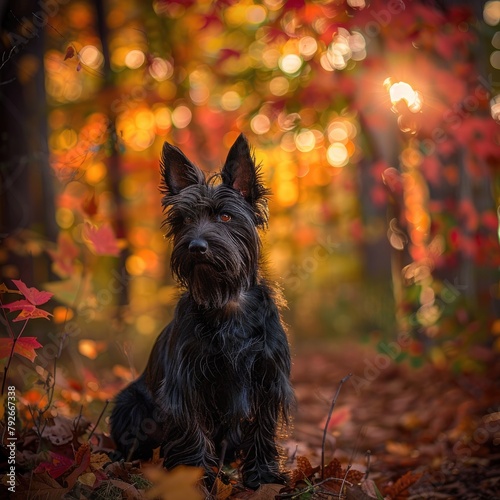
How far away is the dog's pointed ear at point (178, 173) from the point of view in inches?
133

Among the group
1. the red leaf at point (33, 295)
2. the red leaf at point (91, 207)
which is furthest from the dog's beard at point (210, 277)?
the red leaf at point (91, 207)

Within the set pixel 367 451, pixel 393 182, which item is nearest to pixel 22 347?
pixel 367 451

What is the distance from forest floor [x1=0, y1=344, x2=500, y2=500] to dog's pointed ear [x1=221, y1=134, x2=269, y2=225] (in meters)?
1.57

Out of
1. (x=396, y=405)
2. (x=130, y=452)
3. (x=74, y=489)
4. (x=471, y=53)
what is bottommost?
(x=74, y=489)

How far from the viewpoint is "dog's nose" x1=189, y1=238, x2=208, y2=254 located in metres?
3.03

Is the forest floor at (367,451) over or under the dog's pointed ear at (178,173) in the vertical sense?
under

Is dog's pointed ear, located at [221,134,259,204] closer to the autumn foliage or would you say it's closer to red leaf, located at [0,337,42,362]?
the autumn foliage

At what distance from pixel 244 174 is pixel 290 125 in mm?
3990

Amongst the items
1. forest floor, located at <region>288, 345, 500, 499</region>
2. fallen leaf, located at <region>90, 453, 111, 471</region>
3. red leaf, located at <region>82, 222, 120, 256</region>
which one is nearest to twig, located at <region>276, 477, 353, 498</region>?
forest floor, located at <region>288, 345, 500, 499</region>

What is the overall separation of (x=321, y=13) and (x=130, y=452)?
4.57 metres

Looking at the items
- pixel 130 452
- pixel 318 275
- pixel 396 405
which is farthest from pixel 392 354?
pixel 318 275

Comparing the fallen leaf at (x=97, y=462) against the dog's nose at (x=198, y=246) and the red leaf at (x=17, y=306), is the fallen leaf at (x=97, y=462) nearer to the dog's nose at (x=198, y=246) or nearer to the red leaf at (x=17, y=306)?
the red leaf at (x=17, y=306)

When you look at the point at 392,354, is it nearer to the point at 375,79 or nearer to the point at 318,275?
the point at 375,79

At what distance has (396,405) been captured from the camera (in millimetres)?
7137
